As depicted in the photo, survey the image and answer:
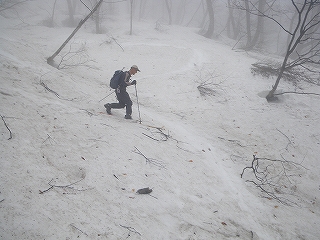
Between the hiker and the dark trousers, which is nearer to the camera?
the hiker

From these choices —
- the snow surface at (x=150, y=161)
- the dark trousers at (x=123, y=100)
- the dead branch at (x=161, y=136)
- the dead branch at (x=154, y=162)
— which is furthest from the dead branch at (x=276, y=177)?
the dark trousers at (x=123, y=100)

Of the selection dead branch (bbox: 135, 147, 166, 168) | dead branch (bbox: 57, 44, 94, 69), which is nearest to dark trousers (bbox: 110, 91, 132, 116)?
dead branch (bbox: 135, 147, 166, 168)

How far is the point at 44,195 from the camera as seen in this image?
2922 millimetres

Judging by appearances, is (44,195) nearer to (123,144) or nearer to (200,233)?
(123,144)

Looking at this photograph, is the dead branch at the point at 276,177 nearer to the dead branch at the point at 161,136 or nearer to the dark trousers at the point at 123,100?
the dead branch at the point at 161,136

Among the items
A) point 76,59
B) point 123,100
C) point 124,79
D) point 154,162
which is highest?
point 124,79

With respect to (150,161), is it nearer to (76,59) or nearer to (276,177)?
(276,177)

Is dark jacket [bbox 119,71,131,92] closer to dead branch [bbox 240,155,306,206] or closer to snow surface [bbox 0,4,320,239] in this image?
snow surface [bbox 0,4,320,239]

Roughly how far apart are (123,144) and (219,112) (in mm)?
5660

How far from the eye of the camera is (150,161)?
15.9 feet

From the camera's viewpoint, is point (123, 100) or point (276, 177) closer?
point (276, 177)

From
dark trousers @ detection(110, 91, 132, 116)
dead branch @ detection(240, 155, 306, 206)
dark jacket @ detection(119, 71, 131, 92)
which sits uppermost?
dark jacket @ detection(119, 71, 131, 92)

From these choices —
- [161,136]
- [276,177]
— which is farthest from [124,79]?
[276,177]

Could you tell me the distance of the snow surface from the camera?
2961 millimetres
